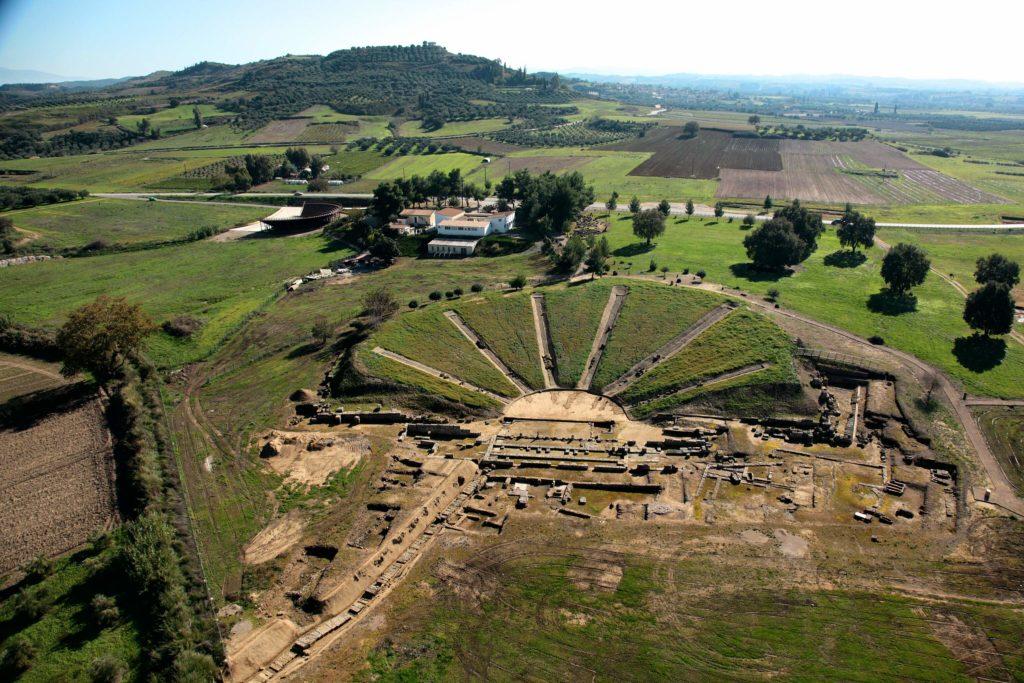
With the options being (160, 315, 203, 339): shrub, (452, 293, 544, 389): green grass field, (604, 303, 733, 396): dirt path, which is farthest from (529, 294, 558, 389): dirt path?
(160, 315, 203, 339): shrub

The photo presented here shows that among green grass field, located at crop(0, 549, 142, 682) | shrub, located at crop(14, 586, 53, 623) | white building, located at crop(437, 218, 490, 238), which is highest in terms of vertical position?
white building, located at crop(437, 218, 490, 238)

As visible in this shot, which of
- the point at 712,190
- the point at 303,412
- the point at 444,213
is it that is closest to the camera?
the point at 303,412

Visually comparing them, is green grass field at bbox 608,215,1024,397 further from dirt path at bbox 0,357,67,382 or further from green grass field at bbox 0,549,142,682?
dirt path at bbox 0,357,67,382

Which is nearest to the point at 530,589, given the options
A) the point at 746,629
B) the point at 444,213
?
the point at 746,629

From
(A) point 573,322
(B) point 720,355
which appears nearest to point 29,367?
(A) point 573,322

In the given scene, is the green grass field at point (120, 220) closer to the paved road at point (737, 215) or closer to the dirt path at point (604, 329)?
the paved road at point (737, 215)

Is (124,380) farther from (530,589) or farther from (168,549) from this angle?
(530,589)
